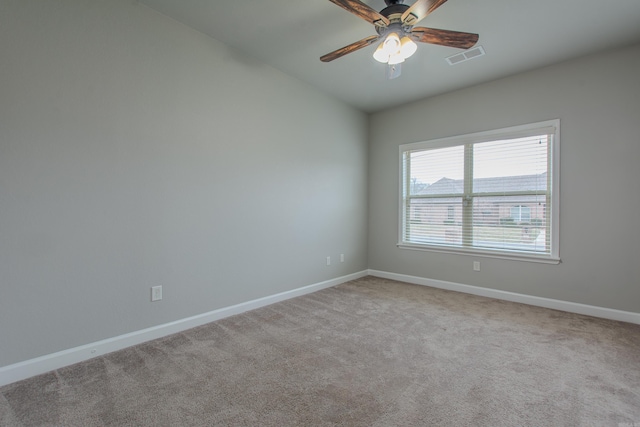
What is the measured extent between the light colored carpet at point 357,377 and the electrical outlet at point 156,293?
1.11 ft

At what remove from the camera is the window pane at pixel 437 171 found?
387 cm

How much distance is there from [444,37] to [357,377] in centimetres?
242

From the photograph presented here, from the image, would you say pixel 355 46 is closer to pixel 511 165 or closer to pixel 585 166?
pixel 511 165

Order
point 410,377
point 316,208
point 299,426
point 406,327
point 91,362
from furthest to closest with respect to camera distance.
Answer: point 316,208, point 406,327, point 91,362, point 410,377, point 299,426

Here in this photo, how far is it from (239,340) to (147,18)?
271 centimetres

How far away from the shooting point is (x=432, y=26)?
2455 millimetres

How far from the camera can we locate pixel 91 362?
199cm

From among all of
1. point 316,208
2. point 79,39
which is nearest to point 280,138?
point 316,208

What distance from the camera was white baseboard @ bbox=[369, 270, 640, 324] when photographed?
2803 mm

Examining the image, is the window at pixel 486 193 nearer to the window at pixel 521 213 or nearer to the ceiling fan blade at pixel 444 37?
the window at pixel 521 213

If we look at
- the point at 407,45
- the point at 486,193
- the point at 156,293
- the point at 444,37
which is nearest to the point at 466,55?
the point at 444,37

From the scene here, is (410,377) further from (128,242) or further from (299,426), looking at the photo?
(128,242)

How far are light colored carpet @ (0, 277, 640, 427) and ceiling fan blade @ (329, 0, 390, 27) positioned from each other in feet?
7.62

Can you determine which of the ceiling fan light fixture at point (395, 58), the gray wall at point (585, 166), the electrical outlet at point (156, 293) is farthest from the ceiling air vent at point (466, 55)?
the electrical outlet at point (156, 293)
